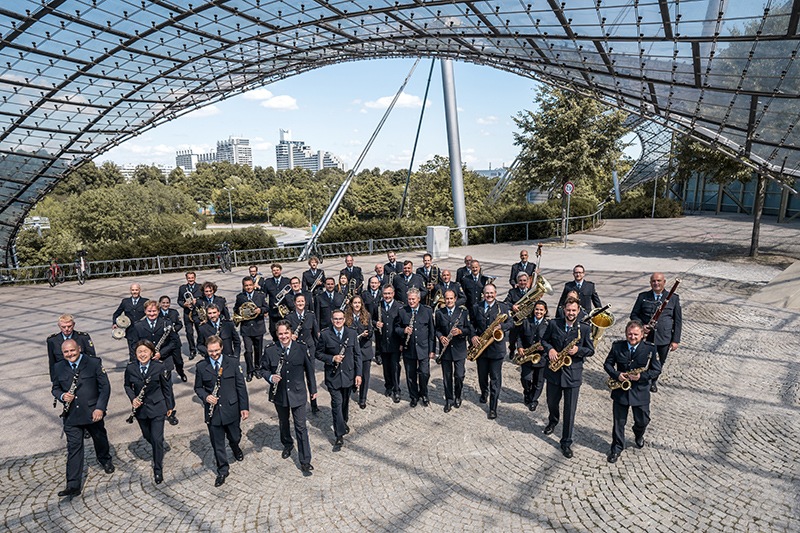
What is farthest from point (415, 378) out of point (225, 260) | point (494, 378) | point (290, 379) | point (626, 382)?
point (225, 260)

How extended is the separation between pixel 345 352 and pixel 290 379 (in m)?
0.86

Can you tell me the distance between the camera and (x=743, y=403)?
7066 mm

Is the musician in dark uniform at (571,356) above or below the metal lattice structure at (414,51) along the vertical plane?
below

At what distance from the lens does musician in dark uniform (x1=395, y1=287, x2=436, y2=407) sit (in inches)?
279

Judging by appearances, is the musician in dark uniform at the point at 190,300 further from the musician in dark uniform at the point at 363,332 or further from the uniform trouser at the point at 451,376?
the uniform trouser at the point at 451,376

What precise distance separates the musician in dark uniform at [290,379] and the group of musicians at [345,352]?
→ 0.01 metres

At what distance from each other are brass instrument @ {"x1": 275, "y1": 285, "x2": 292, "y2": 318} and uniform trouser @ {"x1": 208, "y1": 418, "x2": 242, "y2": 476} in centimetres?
338

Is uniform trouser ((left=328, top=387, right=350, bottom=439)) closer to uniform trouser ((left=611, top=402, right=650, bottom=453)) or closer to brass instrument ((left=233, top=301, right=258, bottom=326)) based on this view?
brass instrument ((left=233, top=301, right=258, bottom=326))

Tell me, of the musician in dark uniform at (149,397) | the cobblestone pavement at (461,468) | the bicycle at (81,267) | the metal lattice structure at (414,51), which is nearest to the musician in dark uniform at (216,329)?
the cobblestone pavement at (461,468)

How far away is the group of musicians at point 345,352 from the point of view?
5.51 m

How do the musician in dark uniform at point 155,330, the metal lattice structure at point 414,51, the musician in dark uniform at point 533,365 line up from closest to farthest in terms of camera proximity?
the musician in dark uniform at point 533,365 → the musician in dark uniform at point 155,330 → the metal lattice structure at point 414,51

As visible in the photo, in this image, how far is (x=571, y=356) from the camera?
5840 mm

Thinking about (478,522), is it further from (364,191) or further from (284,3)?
(364,191)

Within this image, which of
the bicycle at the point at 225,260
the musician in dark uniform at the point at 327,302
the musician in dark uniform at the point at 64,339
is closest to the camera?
the musician in dark uniform at the point at 64,339
